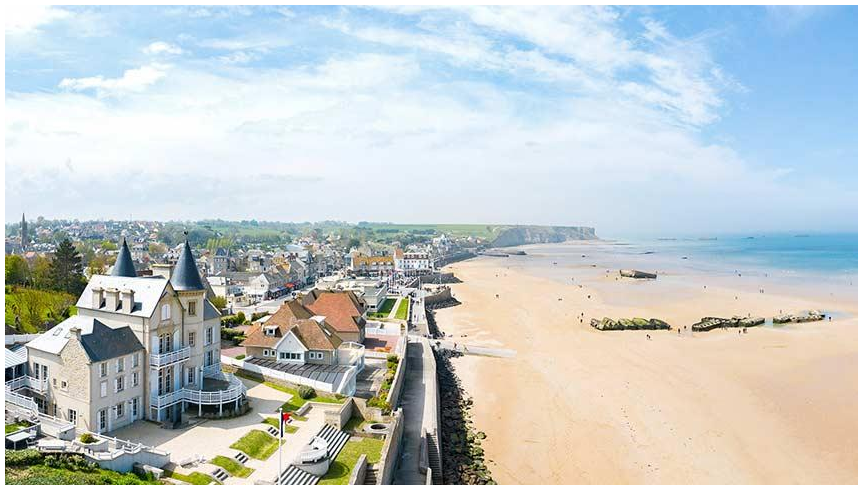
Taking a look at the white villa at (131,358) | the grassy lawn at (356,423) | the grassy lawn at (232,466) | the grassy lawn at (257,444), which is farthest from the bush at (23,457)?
the grassy lawn at (356,423)

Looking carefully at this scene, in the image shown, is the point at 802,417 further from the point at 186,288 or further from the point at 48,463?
the point at 48,463

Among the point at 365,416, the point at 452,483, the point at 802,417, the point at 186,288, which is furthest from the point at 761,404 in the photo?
the point at 186,288

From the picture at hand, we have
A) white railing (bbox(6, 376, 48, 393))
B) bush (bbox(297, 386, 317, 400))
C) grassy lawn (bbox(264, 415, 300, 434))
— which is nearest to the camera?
white railing (bbox(6, 376, 48, 393))

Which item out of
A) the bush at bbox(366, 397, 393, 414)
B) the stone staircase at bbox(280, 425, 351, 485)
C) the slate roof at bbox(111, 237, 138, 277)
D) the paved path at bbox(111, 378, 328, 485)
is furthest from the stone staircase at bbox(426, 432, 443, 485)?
the slate roof at bbox(111, 237, 138, 277)

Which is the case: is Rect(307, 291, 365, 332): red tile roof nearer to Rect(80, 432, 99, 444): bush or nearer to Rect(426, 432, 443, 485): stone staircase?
Rect(426, 432, 443, 485): stone staircase

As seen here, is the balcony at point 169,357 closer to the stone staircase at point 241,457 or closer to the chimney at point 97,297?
the chimney at point 97,297

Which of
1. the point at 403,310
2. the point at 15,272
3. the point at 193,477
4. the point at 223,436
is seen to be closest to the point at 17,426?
the point at 223,436
